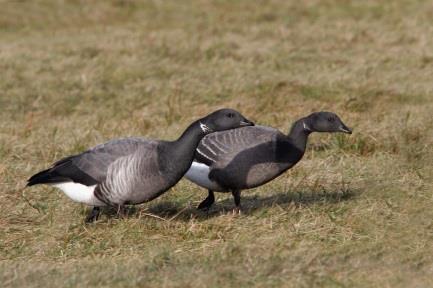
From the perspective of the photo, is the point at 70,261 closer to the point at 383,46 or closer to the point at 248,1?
the point at 383,46

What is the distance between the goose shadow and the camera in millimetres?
8555

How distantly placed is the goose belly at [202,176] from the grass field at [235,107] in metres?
0.26

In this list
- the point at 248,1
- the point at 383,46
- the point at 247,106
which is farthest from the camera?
the point at 248,1

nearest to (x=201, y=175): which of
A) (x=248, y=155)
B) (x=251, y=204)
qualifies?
(x=248, y=155)

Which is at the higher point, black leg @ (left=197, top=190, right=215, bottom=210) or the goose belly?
the goose belly

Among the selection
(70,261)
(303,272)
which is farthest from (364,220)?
(70,261)

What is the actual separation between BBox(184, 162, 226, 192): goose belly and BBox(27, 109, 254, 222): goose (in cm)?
62

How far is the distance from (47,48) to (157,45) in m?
1.90

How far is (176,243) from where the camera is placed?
7.71m

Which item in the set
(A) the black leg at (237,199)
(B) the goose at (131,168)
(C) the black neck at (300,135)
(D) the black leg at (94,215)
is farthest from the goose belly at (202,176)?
(D) the black leg at (94,215)

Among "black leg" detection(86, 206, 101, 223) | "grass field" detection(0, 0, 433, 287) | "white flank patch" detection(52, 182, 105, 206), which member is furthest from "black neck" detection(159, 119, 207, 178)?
"black leg" detection(86, 206, 101, 223)

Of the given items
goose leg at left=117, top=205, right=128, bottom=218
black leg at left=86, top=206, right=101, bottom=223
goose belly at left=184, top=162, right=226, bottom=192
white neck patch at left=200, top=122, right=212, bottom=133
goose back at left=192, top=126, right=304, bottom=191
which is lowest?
black leg at left=86, top=206, right=101, bottom=223

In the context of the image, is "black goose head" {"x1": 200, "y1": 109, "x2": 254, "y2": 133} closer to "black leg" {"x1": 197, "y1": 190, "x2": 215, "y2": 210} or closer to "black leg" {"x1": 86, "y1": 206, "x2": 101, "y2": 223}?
"black leg" {"x1": 197, "y1": 190, "x2": 215, "y2": 210}

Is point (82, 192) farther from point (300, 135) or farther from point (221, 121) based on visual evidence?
point (300, 135)
